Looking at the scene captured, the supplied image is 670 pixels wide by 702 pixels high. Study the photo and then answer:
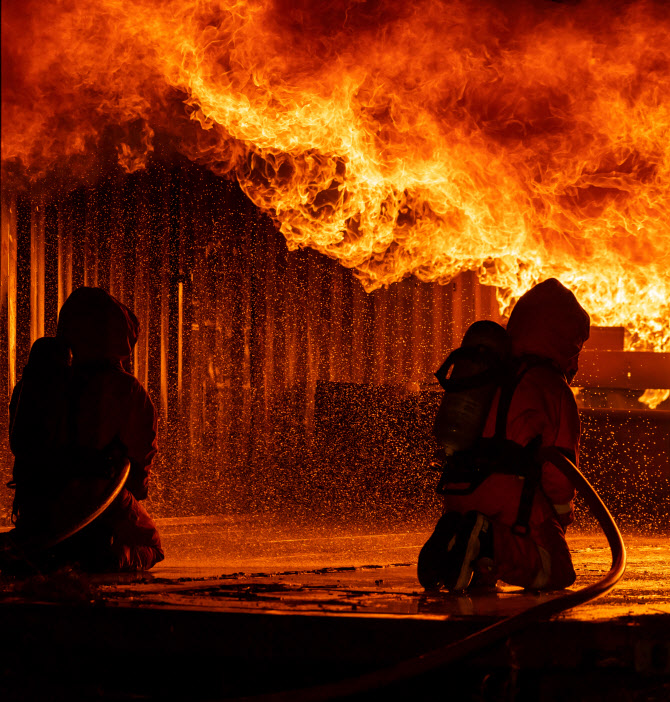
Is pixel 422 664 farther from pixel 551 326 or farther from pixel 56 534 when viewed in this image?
pixel 56 534

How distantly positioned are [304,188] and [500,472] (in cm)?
544

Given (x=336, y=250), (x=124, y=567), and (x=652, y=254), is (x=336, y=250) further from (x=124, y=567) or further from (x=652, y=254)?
(x=124, y=567)

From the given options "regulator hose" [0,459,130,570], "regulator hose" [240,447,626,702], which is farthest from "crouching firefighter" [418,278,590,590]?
"regulator hose" [0,459,130,570]

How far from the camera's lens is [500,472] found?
3.75m

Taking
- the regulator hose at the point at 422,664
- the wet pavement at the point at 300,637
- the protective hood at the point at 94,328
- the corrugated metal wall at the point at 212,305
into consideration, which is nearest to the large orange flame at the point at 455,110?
the corrugated metal wall at the point at 212,305

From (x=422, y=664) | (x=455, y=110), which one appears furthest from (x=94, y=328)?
(x=455, y=110)

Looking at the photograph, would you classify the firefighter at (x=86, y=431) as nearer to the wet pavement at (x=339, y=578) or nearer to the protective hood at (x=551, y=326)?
the wet pavement at (x=339, y=578)

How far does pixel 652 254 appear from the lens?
8.26m

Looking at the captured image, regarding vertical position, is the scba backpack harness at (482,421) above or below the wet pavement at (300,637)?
above

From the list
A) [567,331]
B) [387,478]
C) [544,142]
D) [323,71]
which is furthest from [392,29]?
[567,331]

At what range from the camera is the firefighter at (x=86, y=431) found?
13.8 ft

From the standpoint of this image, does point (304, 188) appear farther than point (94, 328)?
Yes

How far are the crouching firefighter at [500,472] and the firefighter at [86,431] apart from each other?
1399 millimetres

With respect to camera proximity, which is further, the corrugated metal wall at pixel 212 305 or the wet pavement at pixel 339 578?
the corrugated metal wall at pixel 212 305
